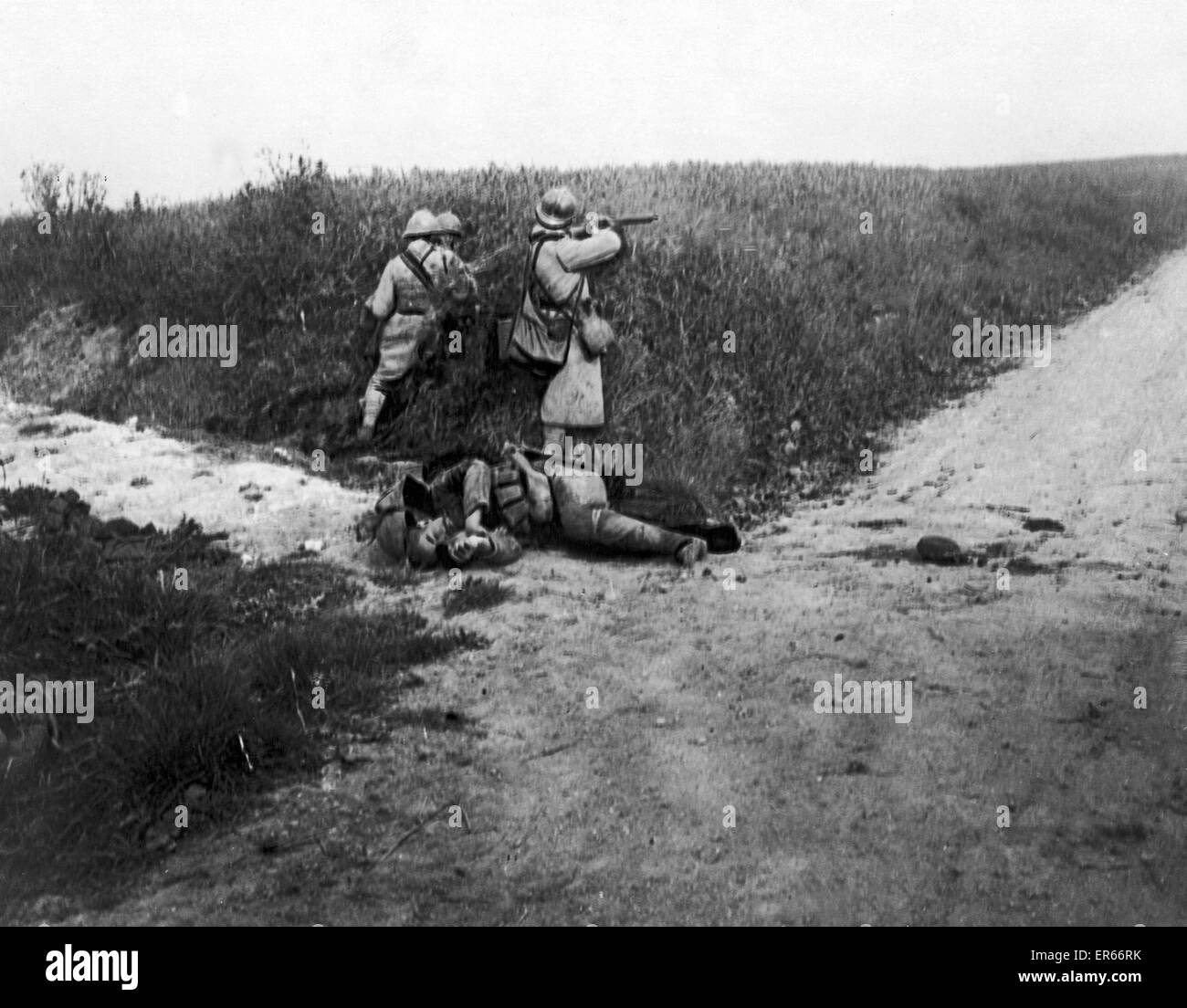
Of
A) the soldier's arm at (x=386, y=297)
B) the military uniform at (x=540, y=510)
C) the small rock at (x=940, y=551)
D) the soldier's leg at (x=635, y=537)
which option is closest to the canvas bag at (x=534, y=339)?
the military uniform at (x=540, y=510)

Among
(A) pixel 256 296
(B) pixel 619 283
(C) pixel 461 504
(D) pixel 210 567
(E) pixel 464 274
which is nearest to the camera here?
(D) pixel 210 567

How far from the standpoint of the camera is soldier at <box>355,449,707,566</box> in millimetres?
7242

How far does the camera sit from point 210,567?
282 inches

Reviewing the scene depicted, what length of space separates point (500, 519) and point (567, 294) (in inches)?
57.2

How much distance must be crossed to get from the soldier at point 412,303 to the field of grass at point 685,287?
9.3 inches

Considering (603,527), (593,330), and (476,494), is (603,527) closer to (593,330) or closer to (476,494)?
(476,494)

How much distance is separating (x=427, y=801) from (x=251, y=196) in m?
6.62

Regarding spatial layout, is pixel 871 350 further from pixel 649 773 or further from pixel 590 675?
pixel 649 773

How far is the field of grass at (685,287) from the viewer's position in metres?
8.80

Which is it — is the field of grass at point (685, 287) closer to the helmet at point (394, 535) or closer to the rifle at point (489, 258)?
the rifle at point (489, 258)

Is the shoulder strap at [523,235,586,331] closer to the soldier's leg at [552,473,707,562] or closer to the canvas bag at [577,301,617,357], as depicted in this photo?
the canvas bag at [577,301,617,357]

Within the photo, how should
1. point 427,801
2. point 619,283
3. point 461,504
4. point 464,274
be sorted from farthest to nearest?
point 619,283 → point 464,274 → point 461,504 → point 427,801

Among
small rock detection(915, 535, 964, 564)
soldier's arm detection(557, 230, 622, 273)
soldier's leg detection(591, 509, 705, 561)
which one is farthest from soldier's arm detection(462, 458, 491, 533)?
small rock detection(915, 535, 964, 564)
